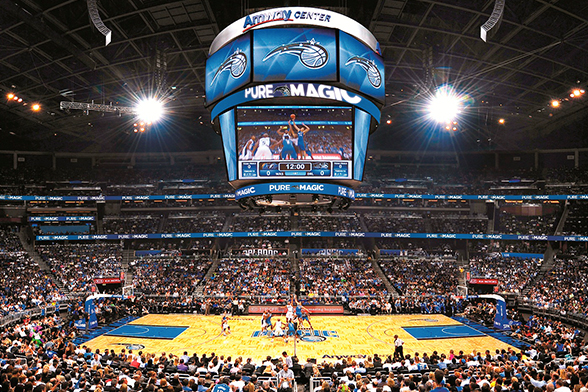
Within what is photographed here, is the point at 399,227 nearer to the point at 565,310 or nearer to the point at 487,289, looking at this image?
the point at 487,289

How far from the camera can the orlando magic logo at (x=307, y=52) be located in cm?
1300

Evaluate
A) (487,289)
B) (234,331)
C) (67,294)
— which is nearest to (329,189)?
(234,331)

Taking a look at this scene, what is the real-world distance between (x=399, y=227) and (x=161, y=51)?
33.1 meters

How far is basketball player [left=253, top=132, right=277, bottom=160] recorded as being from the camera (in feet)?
46.1

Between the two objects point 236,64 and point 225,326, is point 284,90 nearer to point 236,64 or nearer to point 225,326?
point 236,64

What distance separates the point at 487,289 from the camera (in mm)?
35406

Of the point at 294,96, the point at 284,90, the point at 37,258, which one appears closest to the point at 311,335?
the point at 294,96

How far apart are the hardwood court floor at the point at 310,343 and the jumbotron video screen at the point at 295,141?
36.2 feet

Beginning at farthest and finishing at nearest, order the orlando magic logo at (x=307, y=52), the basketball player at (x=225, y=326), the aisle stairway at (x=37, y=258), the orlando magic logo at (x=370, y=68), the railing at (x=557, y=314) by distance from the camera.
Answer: the aisle stairway at (x=37, y=258) → the railing at (x=557, y=314) → the basketball player at (x=225, y=326) → the orlando magic logo at (x=370, y=68) → the orlando magic logo at (x=307, y=52)

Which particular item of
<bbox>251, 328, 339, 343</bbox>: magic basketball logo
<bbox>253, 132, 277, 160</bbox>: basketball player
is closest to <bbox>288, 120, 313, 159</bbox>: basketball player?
<bbox>253, 132, 277, 160</bbox>: basketball player

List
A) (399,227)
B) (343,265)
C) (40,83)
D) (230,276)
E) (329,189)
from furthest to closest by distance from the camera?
(399,227), (343,265), (230,276), (40,83), (329,189)

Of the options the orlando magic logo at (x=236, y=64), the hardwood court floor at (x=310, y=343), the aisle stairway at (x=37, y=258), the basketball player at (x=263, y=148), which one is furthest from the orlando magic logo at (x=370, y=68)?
the aisle stairway at (x=37, y=258)

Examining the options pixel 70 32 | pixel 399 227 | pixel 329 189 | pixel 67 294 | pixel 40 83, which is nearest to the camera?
pixel 329 189

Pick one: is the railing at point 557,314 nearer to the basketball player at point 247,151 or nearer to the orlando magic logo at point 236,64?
the basketball player at point 247,151
